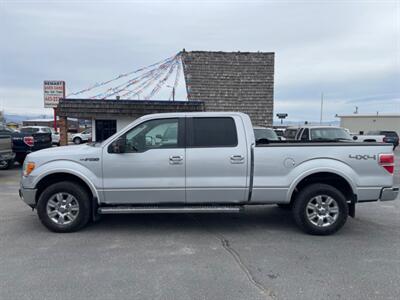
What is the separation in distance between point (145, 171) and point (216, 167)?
1.12 meters

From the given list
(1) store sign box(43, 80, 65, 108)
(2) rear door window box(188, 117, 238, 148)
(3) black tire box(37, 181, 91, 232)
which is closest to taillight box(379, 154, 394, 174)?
(2) rear door window box(188, 117, 238, 148)

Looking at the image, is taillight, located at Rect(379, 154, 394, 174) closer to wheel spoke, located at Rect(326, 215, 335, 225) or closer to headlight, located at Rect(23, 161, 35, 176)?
wheel spoke, located at Rect(326, 215, 335, 225)

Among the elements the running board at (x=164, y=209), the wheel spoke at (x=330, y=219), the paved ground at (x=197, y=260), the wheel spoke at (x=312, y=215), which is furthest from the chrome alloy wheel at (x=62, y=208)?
the wheel spoke at (x=330, y=219)

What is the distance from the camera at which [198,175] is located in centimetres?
450

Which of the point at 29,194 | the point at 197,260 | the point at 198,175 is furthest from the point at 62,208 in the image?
the point at 197,260

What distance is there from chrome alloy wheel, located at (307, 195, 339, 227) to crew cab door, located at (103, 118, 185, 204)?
2.08 meters

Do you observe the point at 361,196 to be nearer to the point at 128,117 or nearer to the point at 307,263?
the point at 307,263

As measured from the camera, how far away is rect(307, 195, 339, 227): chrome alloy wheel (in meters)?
4.56

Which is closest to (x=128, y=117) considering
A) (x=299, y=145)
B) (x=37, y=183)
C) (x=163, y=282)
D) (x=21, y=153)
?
(x=21, y=153)

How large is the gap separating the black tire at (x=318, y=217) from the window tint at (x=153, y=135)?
7.31 feet

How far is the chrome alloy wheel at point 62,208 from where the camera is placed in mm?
4559

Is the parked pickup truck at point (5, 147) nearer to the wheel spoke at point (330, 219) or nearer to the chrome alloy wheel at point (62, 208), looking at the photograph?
the chrome alloy wheel at point (62, 208)

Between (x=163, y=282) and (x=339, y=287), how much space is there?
1.92m

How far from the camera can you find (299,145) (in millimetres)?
4574
